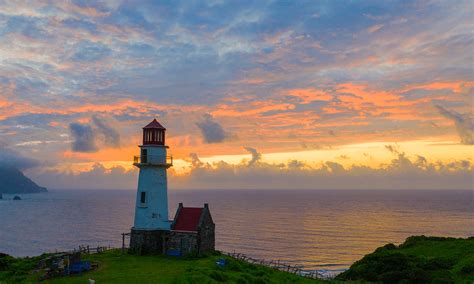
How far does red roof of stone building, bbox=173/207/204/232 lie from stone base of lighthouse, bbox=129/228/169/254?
1.48m

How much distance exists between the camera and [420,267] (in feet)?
155

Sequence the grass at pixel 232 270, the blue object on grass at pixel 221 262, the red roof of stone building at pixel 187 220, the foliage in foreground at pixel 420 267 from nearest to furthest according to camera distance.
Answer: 1. the grass at pixel 232 270
2. the blue object on grass at pixel 221 262
3. the red roof of stone building at pixel 187 220
4. the foliage in foreground at pixel 420 267

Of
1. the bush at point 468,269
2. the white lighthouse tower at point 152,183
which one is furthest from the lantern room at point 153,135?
the bush at point 468,269

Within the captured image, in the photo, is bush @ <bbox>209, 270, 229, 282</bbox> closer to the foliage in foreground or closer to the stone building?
the stone building

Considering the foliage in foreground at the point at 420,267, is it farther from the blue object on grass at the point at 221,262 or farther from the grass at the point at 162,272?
the blue object on grass at the point at 221,262

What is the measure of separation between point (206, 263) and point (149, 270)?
524 centimetres

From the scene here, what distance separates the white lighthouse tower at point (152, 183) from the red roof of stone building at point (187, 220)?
3.93 ft

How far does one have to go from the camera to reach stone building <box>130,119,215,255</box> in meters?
42.8

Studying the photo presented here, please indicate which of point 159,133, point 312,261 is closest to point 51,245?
point 312,261

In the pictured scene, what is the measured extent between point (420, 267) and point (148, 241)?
97.1ft

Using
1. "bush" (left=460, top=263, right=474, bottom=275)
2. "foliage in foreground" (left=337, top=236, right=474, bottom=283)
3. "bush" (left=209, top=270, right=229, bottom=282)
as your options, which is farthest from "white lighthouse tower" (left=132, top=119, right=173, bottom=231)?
"bush" (left=460, top=263, right=474, bottom=275)

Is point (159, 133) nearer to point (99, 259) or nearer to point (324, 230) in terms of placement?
point (99, 259)

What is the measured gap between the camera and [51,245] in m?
97.2

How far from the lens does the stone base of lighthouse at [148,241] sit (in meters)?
43.5
